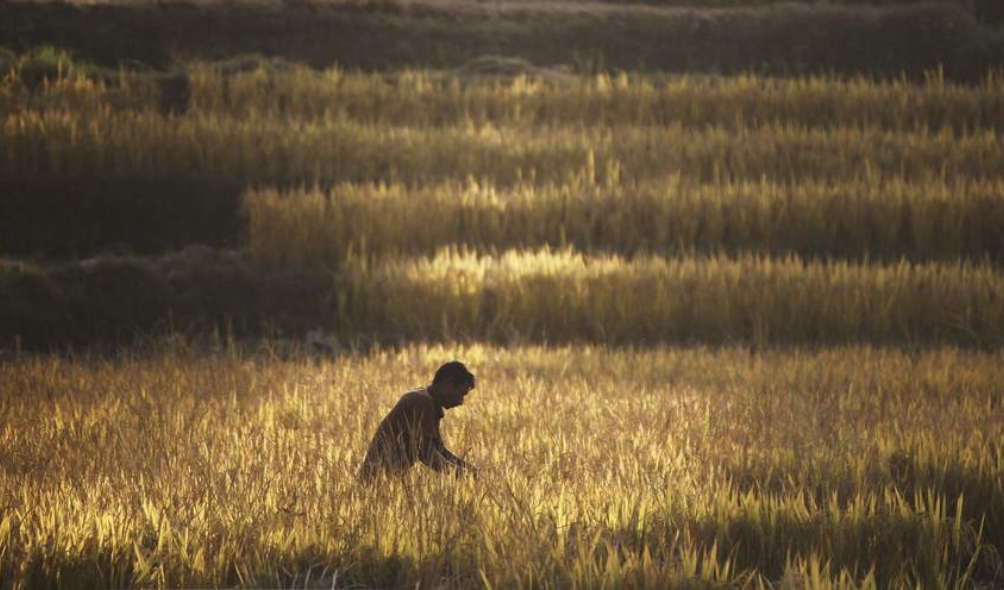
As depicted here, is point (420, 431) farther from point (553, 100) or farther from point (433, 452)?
point (553, 100)

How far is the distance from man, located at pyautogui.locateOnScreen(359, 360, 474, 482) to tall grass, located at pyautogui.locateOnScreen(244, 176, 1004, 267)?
522cm

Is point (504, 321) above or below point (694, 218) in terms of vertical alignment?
below

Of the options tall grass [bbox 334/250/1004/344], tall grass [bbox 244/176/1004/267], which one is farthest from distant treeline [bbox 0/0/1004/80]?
tall grass [bbox 334/250/1004/344]

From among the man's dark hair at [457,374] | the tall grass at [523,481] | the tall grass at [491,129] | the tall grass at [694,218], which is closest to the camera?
the tall grass at [523,481]

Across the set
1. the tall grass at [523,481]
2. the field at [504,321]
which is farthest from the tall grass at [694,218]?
the tall grass at [523,481]

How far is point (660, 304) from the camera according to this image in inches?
339

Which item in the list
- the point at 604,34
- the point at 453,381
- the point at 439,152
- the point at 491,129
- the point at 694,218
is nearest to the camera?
the point at 453,381

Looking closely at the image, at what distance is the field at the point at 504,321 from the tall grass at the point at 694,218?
0.03 metres

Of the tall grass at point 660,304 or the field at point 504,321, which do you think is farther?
the tall grass at point 660,304

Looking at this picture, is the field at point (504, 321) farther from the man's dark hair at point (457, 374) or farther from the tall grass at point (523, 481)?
the man's dark hair at point (457, 374)

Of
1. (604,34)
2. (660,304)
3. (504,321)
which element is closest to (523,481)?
(504,321)

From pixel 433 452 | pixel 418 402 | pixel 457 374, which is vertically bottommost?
pixel 433 452

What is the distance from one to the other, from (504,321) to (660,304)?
42.3 inches

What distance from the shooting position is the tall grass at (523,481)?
3689 millimetres
